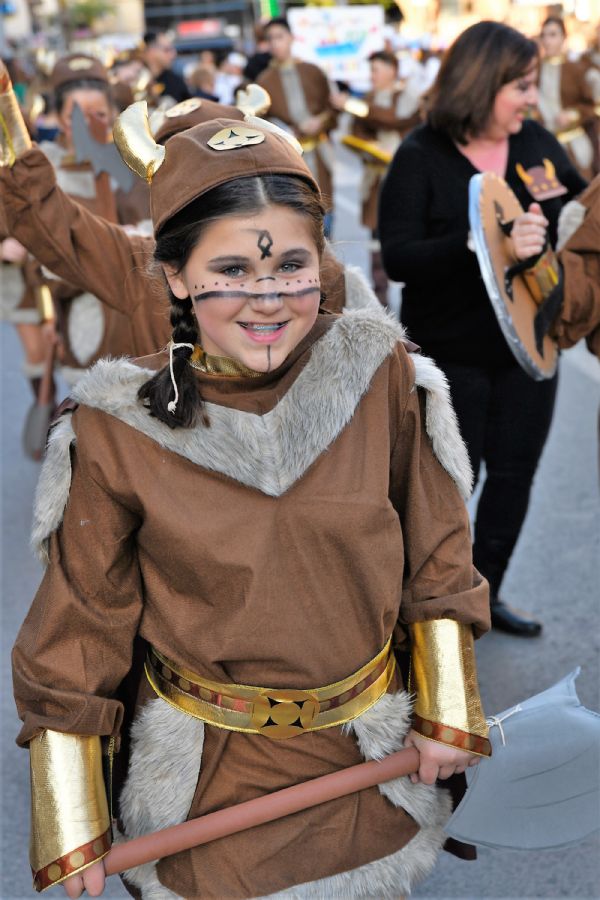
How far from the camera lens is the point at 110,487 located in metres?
1.80

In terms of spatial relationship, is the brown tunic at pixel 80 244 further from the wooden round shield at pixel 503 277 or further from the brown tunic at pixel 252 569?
the brown tunic at pixel 252 569

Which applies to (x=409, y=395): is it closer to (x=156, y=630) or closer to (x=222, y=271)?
(x=222, y=271)

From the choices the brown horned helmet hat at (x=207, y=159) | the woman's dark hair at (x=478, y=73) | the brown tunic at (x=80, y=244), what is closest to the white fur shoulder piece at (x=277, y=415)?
the brown horned helmet hat at (x=207, y=159)

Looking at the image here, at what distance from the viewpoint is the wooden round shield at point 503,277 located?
3000 millimetres

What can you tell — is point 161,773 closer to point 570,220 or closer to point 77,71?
point 570,220

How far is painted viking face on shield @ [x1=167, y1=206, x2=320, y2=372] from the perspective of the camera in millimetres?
1771

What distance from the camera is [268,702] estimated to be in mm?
1861

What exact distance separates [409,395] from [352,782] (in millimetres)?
621

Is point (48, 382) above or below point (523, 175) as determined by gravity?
below

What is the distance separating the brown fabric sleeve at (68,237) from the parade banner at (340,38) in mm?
10562

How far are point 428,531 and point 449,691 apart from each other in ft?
0.86

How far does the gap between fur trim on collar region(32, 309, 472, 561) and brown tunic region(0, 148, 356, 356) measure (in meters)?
1.32

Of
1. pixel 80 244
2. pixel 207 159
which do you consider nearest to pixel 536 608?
pixel 80 244

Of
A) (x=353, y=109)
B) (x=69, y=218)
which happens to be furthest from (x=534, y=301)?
(x=353, y=109)
